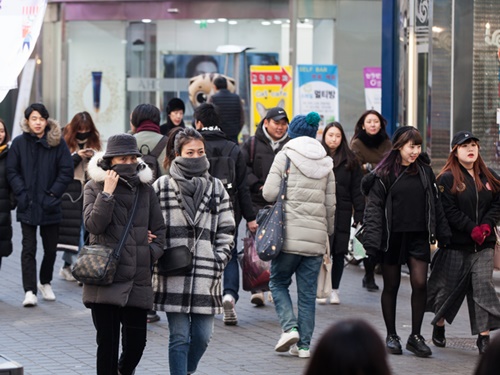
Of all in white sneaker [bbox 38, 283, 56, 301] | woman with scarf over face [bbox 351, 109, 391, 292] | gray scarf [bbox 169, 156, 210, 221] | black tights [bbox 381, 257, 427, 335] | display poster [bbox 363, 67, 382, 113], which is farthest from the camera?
display poster [bbox 363, 67, 382, 113]

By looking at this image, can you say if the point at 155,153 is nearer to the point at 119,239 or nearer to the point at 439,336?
the point at 439,336

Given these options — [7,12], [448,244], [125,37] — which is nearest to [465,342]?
[448,244]

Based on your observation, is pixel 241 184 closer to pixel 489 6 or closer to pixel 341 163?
pixel 341 163

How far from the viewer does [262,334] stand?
958 cm

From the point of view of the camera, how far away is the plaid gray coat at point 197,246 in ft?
23.3

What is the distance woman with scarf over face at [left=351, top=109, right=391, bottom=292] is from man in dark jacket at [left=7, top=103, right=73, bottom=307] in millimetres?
2971

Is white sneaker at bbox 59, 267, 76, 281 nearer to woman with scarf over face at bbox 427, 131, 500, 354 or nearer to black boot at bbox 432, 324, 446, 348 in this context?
black boot at bbox 432, 324, 446, 348

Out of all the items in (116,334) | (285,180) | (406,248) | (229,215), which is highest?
(285,180)

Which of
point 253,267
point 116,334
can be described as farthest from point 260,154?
point 116,334

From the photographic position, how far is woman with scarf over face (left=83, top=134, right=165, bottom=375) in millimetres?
6695

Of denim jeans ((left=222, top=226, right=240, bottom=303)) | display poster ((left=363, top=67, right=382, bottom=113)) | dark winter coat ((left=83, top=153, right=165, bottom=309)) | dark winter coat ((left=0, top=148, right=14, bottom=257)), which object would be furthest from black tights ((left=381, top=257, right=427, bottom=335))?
display poster ((left=363, top=67, right=382, bottom=113))

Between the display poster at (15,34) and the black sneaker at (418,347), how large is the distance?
4468 millimetres

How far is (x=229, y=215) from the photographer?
7.39 metres

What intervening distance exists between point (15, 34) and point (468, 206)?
178 inches
